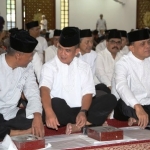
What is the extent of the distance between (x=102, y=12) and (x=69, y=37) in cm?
1417

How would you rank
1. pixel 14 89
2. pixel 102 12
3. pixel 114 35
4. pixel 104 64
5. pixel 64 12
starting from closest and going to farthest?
pixel 14 89, pixel 104 64, pixel 114 35, pixel 64 12, pixel 102 12

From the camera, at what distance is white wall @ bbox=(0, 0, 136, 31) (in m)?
16.5

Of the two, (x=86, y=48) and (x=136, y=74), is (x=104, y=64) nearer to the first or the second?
(x=86, y=48)

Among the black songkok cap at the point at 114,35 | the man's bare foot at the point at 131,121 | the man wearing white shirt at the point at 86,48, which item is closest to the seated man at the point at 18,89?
the man's bare foot at the point at 131,121

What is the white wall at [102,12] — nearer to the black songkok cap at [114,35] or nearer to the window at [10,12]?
the window at [10,12]

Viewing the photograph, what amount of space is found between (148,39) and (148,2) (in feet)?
43.5

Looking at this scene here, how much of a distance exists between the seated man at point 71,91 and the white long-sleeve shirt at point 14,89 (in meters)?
0.09

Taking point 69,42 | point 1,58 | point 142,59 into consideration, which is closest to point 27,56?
point 1,58

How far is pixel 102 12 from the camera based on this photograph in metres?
16.8

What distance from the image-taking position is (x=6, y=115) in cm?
271

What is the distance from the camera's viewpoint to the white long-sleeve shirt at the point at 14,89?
2.62 metres

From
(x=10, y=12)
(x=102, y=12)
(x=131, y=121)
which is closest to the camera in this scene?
(x=131, y=121)

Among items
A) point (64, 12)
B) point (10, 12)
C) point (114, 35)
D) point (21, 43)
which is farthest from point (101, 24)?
point (21, 43)

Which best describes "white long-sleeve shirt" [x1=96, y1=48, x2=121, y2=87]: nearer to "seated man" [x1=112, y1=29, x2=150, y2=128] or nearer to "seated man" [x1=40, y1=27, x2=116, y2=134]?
"seated man" [x1=112, y1=29, x2=150, y2=128]
